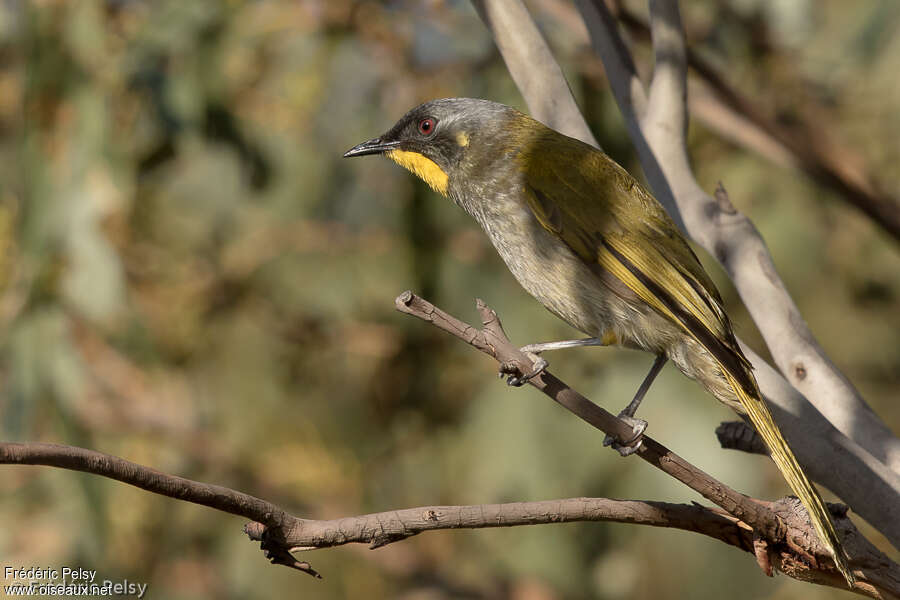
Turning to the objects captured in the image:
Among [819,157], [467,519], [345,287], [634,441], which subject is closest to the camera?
[467,519]

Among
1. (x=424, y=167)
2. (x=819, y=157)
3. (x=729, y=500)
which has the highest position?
(x=819, y=157)

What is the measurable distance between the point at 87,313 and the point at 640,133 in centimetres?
277

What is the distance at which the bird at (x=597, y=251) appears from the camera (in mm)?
3070

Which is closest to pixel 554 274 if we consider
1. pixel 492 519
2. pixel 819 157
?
pixel 492 519

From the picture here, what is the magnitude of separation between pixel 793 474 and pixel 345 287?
11.3 ft

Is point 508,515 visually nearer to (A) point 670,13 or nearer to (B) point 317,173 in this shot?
(A) point 670,13

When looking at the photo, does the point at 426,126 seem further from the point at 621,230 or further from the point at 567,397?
the point at 567,397

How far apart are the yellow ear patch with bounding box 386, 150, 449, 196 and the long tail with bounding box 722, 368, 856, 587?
1.45 meters

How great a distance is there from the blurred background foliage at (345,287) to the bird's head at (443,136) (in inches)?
58.3

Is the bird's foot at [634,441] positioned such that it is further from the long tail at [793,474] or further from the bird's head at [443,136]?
the bird's head at [443,136]

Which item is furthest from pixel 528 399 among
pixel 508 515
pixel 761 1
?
pixel 508 515

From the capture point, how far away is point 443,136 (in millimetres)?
3873

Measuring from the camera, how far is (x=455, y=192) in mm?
3752

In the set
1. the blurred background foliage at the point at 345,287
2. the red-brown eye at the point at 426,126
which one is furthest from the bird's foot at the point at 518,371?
the blurred background foliage at the point at 345,287
